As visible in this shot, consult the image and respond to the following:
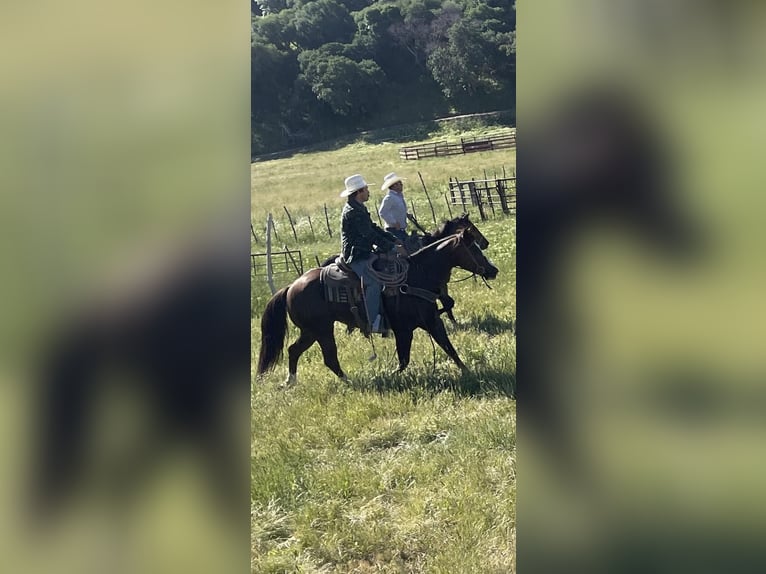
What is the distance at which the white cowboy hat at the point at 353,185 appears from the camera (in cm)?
255

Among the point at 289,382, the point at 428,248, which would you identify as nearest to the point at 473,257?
the point at 428,248

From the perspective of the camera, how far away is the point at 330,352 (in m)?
2.89

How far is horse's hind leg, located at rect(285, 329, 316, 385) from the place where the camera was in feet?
8.74

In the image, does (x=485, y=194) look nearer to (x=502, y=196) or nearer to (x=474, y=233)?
(x=474, y=233)

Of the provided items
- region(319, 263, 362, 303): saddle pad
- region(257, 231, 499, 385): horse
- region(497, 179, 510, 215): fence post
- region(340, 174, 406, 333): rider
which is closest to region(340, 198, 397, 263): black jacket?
region(340, 174, 406, 333): rider

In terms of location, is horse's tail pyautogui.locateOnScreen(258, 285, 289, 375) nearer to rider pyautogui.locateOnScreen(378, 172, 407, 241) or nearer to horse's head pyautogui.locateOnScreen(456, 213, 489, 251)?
rider pyautogui.locateOnScreen(378, 172, 407, 241)

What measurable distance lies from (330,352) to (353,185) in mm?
790

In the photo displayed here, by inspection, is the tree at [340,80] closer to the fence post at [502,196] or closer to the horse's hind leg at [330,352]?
the fence post at [502,196]
